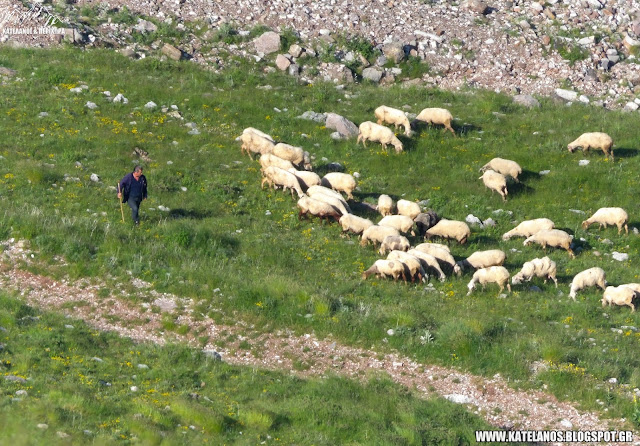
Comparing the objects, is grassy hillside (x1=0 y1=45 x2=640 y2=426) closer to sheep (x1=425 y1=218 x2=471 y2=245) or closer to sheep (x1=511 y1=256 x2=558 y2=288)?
sheep (x1=511 y1=256 x2=558 y2=288)

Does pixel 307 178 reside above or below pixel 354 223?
above

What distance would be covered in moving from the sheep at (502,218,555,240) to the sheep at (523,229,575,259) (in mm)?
521

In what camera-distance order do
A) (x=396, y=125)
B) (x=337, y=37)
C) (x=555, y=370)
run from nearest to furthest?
(x=555, y=370) → (x=396, y=125) → (x=337, y=37)

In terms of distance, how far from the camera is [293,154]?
2638cm

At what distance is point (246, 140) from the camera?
27.3 meters

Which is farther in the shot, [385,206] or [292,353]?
[385,206]

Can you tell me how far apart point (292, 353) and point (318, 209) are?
22.8 ft

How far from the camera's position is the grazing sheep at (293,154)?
26344 mm

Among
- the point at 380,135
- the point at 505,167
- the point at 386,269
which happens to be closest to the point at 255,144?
the point at 380,135

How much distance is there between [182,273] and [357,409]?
618 centimetres

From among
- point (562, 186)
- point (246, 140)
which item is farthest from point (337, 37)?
point (562, 186)

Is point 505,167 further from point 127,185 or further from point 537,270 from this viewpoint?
point 127,185

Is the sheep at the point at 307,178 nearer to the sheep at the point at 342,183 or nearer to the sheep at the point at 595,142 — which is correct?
the sheep at the point at 342,183

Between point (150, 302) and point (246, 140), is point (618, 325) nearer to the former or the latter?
point (150, 302)
